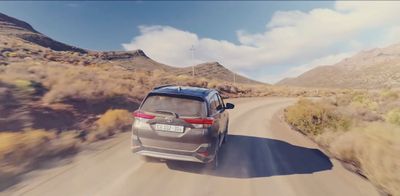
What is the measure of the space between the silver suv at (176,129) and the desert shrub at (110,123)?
426 cm

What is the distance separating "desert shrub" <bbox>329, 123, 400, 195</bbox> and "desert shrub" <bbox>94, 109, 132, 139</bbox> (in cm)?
778

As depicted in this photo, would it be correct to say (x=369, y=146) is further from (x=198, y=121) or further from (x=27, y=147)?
(x=27, y=147)

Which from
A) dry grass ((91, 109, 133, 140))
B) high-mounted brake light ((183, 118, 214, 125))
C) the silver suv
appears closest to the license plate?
the silver suv

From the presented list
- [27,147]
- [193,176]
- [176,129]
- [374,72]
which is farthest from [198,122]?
[374,72]

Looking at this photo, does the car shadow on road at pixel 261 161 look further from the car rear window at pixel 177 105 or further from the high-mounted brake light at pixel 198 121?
the car rear window at pixel 177 105

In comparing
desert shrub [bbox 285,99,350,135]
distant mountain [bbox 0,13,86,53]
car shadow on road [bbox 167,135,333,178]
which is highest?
distant mountain [bbox 0,13,86,53]

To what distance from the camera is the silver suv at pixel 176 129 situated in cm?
621

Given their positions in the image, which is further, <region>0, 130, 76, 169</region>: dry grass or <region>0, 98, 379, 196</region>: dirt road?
<region>0, 130, 76, 169</region>: dry grass

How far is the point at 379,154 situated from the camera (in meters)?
6.57

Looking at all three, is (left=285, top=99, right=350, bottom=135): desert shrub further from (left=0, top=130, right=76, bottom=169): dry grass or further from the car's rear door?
(left=0, top=130, right=76, bottom=169): dry grass

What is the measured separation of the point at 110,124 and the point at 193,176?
6188 mm

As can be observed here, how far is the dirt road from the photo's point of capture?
5516mm

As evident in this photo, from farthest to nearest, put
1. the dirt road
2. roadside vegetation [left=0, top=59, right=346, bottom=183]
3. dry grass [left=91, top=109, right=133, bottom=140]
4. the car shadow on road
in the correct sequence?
dry grass [left=91, top=109, right=133, bottom=140], roadside vegetation [left=0, top=59, right=346, bottom=183], the car shadow on road, the dirt road

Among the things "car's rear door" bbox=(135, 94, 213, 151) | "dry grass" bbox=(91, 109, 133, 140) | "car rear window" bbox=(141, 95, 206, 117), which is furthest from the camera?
"dry grass" bbox=(91, 109, 133, 140)
